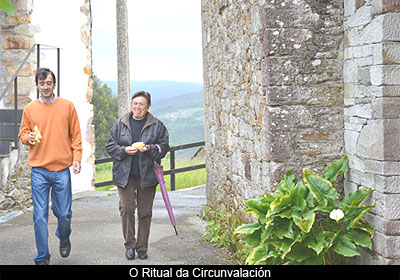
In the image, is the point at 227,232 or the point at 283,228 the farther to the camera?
the point at 227,232

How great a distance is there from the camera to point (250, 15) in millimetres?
5035

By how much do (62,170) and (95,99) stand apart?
18862mm

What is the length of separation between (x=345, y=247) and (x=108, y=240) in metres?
3.20

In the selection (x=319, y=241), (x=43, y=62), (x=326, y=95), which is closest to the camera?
(x=319, y=241)

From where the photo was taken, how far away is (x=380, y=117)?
13.0 ft

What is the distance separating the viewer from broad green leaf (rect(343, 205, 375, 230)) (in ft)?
13.1

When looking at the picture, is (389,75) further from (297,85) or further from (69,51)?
(69,51)

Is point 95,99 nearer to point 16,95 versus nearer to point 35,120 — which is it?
point 16,95

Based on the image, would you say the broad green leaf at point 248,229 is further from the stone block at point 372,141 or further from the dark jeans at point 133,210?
the dark jeans at point 133,210

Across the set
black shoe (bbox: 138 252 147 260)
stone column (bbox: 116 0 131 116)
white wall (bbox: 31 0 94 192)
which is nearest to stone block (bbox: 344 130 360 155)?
black shoe (bbox: 138 252 147 260)

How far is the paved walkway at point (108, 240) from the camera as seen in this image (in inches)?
217

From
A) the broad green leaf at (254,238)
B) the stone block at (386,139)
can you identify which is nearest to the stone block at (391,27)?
the stone block at (386,139)

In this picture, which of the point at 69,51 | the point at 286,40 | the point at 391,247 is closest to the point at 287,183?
the point at 391,247
